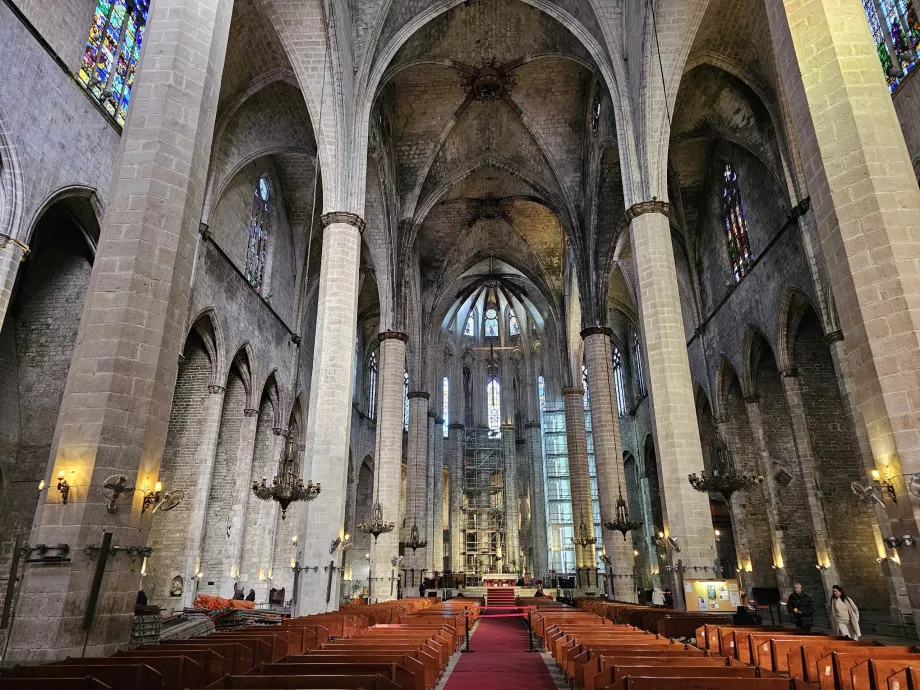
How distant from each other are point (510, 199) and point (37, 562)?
25.7 m

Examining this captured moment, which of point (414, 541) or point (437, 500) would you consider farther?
point (437, 500)

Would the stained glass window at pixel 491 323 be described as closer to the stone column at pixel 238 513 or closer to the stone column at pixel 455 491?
the stone column at pixel 455 491

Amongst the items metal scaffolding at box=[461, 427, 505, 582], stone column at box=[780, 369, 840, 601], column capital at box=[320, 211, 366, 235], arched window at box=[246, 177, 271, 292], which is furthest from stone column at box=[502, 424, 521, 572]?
column capital at box=[320, 211, 366, 235]

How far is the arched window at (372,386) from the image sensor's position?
35.1 meters

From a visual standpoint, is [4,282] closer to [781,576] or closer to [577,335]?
[781,576]

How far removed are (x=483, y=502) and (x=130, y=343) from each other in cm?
3293

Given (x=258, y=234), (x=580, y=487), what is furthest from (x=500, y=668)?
(x=580, y=487)

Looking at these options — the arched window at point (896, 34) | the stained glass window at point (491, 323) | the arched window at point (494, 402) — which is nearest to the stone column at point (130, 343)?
the arched window at point (896, 34)

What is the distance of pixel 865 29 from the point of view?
24.4ft

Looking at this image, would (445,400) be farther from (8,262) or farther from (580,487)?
(8,262)

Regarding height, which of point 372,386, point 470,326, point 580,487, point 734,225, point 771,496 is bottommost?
point 771,496

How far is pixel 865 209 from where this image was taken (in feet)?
22.2

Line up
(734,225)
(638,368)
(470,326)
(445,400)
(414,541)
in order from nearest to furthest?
(734,225) < (414,541) < (638,368) < (445,400) < (470,326)

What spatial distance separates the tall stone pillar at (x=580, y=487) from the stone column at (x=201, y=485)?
14.8 meters
